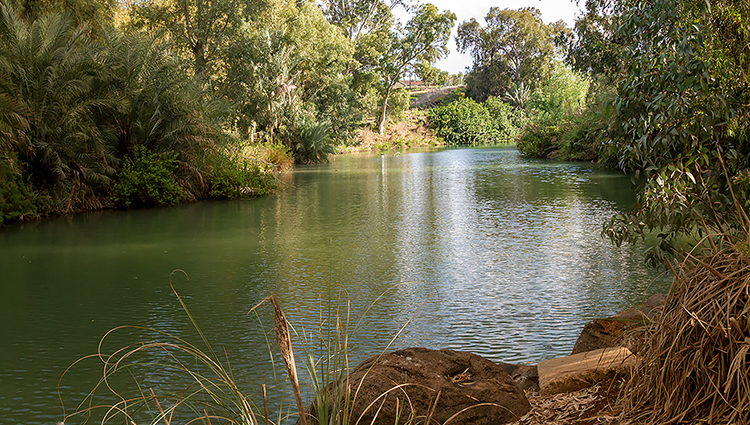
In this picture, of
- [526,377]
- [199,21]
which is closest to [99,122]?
[526,377]

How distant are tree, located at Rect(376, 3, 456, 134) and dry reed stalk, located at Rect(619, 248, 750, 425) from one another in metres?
44.8

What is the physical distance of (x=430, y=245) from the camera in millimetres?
8469

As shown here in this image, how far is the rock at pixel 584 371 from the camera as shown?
312 centimetres

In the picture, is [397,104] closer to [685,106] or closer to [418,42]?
[418,42]

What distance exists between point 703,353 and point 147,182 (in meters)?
12.0

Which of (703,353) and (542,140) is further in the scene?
(542,140)

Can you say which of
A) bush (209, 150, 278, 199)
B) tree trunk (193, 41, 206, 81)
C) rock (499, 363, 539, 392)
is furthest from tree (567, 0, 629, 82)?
tree trunk (193, 41, 206, 81)

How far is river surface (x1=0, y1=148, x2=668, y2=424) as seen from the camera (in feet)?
15.2

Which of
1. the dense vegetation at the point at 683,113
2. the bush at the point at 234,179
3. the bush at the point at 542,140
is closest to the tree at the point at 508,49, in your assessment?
the bush at the point at 542,140

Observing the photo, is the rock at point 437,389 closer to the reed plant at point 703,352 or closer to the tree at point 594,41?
the reed plant at point 703,352

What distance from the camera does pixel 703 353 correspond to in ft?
7.46

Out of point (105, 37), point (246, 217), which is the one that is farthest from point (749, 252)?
point (105, 37)

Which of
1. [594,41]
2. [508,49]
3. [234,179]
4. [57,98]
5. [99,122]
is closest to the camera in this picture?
[57,98]

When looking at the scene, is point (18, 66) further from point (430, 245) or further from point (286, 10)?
point (286, 10)
